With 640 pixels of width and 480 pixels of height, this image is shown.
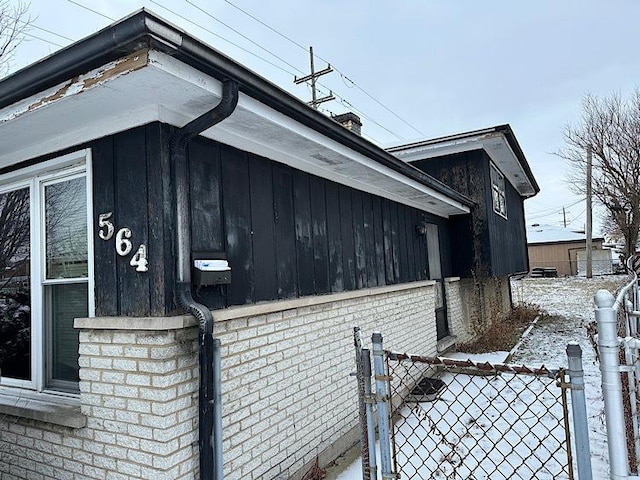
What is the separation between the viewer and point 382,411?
6.87 ft

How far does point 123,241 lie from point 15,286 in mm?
1440

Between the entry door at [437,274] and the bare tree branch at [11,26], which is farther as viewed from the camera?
the bare tree branch at [11,26]

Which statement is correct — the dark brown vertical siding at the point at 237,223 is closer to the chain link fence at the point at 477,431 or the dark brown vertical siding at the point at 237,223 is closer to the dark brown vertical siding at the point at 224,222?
the dark brown vertical siding at the point at 224,222

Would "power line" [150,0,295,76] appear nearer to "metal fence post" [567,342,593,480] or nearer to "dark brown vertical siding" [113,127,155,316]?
"dark brown vertical siding" [113,127,155,316]

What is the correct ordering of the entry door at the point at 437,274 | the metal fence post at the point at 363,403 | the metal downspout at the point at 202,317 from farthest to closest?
the entry door at the point at 437,274 → the metal downspout at the point at 202,317 → the metal fence post at the point at 363,403

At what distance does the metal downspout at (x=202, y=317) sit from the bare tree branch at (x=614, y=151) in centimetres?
1891

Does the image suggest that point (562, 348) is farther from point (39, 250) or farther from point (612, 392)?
point (39, 250)

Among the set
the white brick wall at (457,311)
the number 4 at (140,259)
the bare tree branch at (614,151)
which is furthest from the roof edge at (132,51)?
the bare tree branch at (614,151)

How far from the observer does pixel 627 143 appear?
701 inches

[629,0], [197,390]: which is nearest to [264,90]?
[197,390]

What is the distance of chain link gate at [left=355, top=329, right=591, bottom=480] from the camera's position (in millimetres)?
2064

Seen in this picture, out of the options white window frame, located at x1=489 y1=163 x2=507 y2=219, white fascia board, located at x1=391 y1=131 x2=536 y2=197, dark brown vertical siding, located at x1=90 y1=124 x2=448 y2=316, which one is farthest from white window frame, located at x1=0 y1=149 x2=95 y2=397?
white window frame, located at x1=489 y1=163 x2=507 y2=219

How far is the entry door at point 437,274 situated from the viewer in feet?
25.6

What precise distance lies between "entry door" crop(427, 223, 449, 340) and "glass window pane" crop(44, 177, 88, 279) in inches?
231
